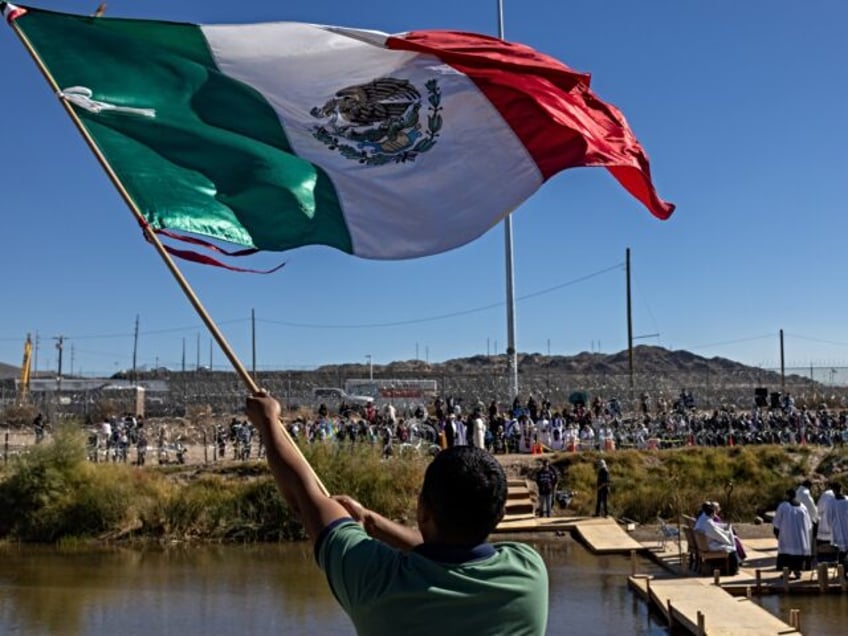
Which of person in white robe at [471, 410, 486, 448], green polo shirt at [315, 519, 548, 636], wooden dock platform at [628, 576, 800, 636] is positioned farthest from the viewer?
person in white robe at [471, 410, 486, 448]

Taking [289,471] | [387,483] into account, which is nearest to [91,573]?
[387,483]

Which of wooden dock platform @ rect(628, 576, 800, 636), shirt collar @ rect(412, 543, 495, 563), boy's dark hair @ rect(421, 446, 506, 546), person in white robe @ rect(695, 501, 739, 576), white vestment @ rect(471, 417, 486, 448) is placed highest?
white vestment @ rect(471, 417, 486, 448)

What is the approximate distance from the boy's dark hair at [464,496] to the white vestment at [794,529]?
17.2 meters

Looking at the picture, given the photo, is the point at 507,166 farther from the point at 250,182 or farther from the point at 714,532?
the point at 714,532

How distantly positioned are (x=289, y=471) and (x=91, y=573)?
21.7m

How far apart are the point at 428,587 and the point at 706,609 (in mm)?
13807

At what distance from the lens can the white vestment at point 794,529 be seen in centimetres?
1878

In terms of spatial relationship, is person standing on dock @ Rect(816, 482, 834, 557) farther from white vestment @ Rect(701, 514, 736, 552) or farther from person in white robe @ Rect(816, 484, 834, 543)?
white vestment @ Rect(701, 514, 736, 552)

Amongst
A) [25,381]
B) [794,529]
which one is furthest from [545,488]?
[25,381]

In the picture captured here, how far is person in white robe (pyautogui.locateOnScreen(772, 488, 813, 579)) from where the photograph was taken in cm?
1880

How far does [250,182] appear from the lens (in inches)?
284

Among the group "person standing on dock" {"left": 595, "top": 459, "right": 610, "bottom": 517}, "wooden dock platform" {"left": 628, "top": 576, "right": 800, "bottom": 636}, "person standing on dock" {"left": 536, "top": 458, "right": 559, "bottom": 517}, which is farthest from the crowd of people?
"wooden dock platform" {"left": 628, "top": 576, "right": 800, "bottom": 636}

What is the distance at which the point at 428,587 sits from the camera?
110 inches

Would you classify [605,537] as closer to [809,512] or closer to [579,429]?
[809,512]
